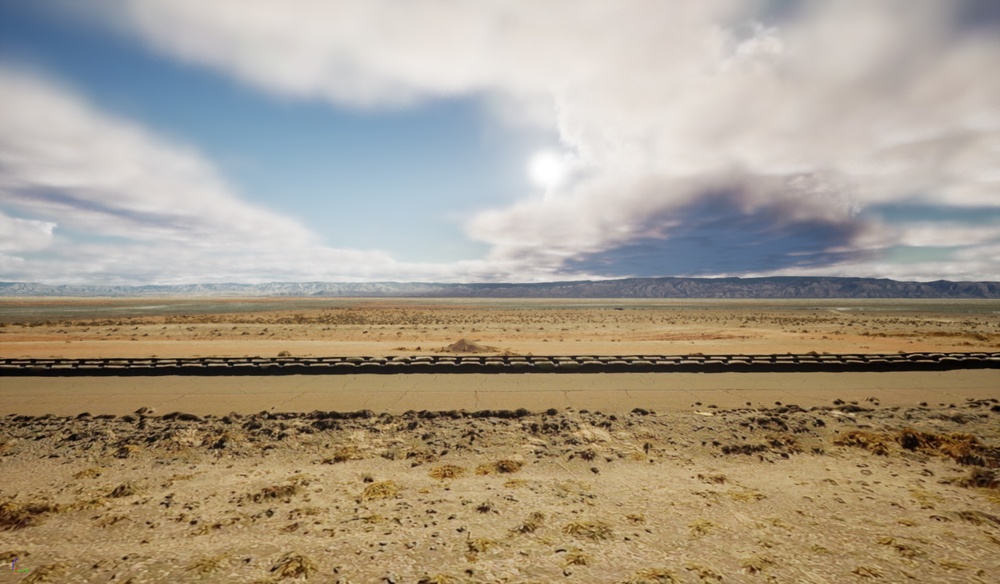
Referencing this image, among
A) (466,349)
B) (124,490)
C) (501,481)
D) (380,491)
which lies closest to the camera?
(124,490)

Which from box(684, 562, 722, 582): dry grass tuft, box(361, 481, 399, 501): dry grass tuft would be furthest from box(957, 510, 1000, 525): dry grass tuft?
box(361, 481, 399, 501): dry grass tuft

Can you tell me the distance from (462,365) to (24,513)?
13.0 m

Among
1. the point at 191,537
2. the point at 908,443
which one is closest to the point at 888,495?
the point at 908,443

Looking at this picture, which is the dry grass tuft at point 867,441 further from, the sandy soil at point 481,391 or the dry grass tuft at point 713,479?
the dry grass tuft at point 713,479

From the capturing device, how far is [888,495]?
7.93 meters

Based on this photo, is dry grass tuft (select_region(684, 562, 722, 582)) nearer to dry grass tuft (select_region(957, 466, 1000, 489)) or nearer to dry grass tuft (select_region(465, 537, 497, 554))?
dry grass tuft (select_region(465, 537, 497, 554))

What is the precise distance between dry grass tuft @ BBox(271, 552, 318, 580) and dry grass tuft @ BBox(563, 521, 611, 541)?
3.82 m

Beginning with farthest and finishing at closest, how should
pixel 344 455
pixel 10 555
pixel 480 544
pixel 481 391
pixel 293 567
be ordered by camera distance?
1. pixel 481 391
2. pixel 344 455
3. pixel 480 544
4. pixel 10 555
5. pixel 293 567

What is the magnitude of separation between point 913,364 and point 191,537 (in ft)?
85.6

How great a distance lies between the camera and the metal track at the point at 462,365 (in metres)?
17.9

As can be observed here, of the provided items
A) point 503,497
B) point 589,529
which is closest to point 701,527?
point 589,529

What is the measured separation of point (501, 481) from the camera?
877cm

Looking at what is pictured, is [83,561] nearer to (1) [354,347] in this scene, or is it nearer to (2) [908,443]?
(2) [908,443]

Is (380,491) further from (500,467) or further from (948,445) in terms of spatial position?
(948,445)
